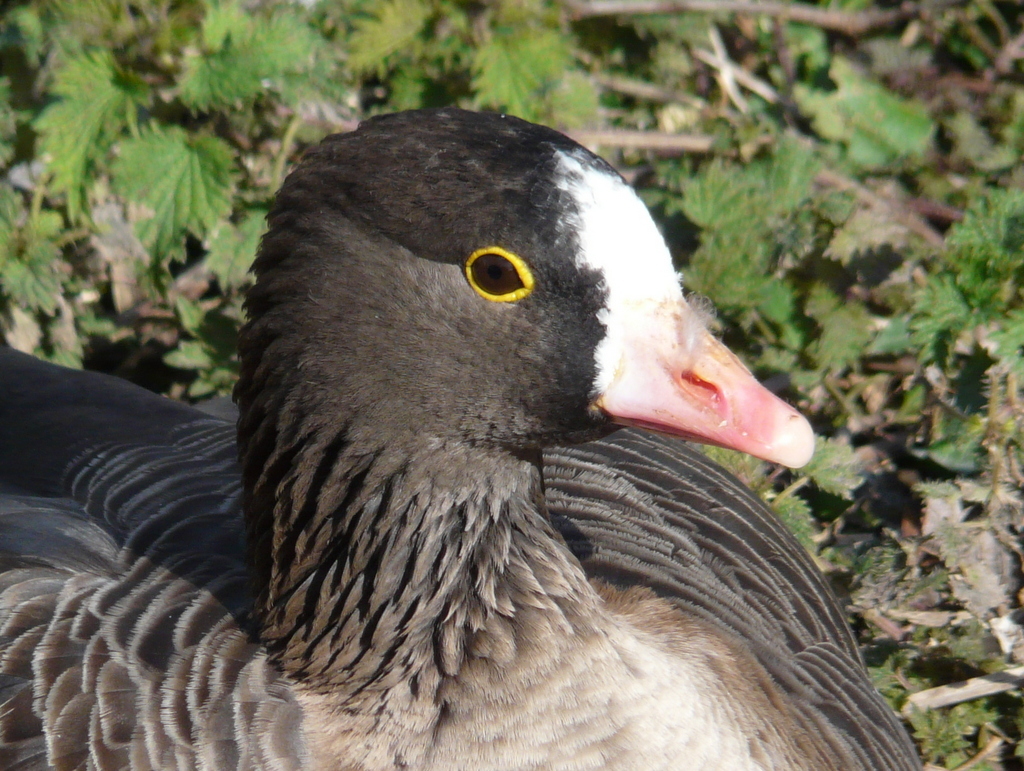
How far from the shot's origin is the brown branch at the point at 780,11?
16.0 ft

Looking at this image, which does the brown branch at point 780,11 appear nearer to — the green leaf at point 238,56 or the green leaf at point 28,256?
the green leaf at point 238,56

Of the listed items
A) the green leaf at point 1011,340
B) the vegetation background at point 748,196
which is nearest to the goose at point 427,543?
the vegetation background at point 748,196

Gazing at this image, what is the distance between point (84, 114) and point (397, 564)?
2.30m

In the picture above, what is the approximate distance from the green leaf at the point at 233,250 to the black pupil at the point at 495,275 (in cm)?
228

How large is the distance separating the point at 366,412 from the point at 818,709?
1.30 metres

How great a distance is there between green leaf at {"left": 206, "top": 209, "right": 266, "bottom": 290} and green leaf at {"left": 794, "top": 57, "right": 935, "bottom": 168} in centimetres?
249

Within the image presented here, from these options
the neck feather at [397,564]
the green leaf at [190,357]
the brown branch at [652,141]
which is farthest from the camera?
the brown branch at [652,141]

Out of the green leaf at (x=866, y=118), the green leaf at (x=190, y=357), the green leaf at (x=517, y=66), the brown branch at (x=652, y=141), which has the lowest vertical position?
the green leaf at (x=190, y=357)

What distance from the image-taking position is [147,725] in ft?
7.14

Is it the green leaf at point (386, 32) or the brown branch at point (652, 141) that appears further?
the brown branch at point (652, 141)

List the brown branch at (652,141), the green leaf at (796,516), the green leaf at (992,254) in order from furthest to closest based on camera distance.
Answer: the brown branch at (652,141)
the green leaf at (796,516)
the green leaf at (992,254)

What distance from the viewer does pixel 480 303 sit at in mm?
2070

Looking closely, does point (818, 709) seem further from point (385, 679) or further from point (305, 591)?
point (305, 591)

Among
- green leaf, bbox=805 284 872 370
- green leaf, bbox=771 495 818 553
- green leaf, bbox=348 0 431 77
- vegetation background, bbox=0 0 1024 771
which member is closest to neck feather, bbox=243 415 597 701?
green leaf, bbox=771 495 818 553
